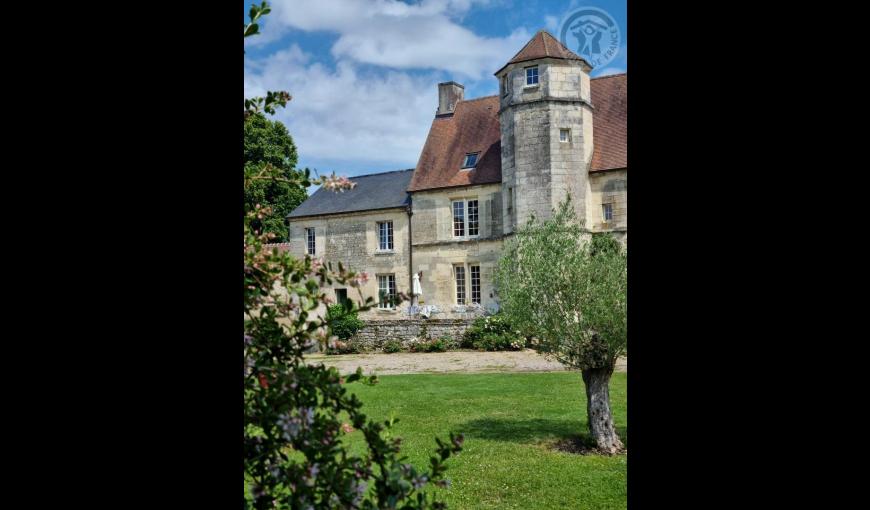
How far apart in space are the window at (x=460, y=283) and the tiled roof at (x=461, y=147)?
8.98 feet

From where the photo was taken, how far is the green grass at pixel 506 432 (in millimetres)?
4859

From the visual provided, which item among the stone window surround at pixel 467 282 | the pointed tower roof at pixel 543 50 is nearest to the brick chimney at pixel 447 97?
the pointed tower roof at pixel 543 50

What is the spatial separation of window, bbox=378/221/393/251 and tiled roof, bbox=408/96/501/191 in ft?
5.13

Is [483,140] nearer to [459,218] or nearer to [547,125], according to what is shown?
[459,218]

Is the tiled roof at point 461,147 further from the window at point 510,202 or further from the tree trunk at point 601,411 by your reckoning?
the tree trunk at point 601,411

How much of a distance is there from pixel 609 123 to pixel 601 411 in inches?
612

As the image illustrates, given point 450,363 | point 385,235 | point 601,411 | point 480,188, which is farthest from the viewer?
point 385,235

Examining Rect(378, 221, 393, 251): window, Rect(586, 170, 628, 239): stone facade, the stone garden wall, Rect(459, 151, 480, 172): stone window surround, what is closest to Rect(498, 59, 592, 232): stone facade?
Rect(586, 170, 628, 239): stone facade

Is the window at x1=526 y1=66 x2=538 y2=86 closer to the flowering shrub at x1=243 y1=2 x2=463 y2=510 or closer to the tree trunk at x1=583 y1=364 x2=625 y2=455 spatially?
the tree trunk at x1=583 y1=364 x2=625 y2=455

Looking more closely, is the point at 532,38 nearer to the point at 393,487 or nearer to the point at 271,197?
the point at 271,197

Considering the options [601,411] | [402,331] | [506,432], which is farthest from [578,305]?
[402,331]

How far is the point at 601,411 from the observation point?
6.27m

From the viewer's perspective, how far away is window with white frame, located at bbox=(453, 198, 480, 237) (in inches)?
849
